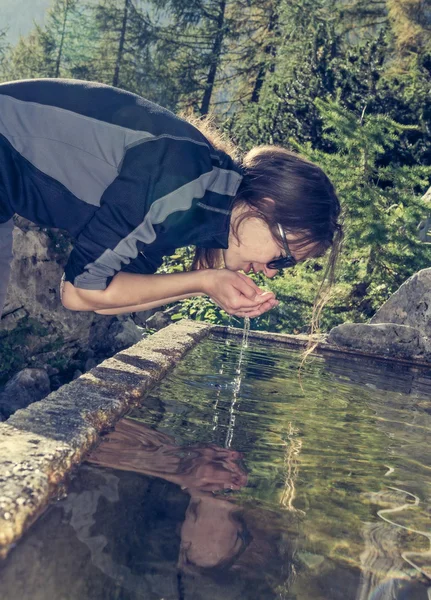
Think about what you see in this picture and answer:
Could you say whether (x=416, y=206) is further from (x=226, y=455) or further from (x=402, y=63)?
(x=402, y=63)

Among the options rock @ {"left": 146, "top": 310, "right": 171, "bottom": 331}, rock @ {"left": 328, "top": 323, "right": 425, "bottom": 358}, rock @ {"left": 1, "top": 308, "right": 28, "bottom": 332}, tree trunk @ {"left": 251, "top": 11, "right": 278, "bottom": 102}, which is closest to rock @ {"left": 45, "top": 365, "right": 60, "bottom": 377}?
rock @ {"left": 1, "top": 308, "right": 28, "bottom": 332}

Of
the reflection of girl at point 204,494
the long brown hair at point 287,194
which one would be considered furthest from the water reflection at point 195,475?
the long brown hair at point 287,194

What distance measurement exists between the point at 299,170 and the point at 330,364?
352cm

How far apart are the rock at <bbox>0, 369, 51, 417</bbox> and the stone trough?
64.7 inches

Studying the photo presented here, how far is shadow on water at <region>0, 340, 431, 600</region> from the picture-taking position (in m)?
1.46

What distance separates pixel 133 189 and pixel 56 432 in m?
0.82

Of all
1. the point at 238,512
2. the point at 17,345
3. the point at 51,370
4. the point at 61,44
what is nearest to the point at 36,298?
the point at 17,345

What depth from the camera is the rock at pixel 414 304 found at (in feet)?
24.2

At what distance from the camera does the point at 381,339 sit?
6664mm

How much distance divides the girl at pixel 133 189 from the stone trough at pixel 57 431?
1.37ft

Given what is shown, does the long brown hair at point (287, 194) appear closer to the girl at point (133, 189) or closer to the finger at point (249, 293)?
the girl at point (133, 189)

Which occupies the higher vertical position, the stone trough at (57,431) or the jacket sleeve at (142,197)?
the jacket sleeve at (142,197)

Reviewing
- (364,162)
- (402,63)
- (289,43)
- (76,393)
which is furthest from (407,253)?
(289,43)

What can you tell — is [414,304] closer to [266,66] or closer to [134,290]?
[134,290]
